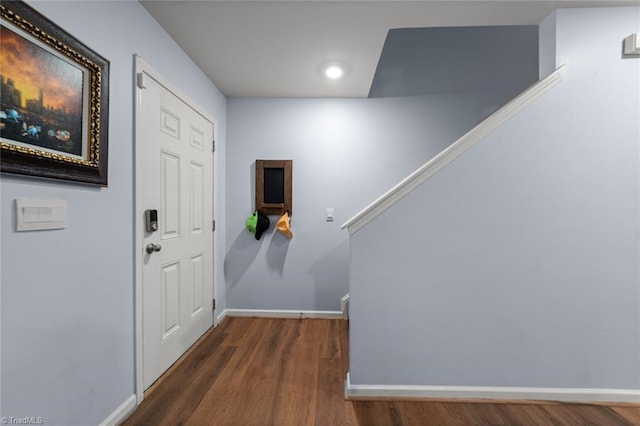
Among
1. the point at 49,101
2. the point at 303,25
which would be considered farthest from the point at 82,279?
the point at 303,25

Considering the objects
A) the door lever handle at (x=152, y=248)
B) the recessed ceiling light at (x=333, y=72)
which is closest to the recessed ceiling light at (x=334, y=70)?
the recessed ceiling light at (x=333, y=72)

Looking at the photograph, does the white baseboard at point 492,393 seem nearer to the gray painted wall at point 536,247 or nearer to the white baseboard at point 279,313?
the gray painted wall at point 536,247

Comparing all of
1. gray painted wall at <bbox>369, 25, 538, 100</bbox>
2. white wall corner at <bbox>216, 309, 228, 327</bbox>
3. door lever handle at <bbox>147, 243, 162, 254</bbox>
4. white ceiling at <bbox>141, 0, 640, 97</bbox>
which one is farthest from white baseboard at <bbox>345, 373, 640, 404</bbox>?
gray painted wall at <bbox>369, 25, 538, 100</bbox>

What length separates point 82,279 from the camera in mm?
1259

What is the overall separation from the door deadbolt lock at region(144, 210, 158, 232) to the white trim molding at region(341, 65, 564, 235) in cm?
116

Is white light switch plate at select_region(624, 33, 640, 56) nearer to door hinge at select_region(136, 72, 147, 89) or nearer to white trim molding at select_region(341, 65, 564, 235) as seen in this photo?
white trim molding at select_region(341, 65, 564, 235)

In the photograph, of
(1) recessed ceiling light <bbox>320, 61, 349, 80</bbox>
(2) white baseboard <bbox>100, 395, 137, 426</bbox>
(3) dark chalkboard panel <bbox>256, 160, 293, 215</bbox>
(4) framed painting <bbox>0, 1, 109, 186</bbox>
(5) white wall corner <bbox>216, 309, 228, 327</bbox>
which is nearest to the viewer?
(4) framed painting <bbox>0, 1, 109, 186</bbox>

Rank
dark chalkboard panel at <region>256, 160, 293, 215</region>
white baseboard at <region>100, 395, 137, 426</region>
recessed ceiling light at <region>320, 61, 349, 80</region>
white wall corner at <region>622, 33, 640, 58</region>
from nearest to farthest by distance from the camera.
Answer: white baseboard at <region>100, 395, 137, 426</region> → white wall corner at <region>622, 33, 640, 58</region> → recessed ceiling light at <region>320, 61, 349, 80</region> → dark chalkboard panel at <region>256, 160, 293, 215</region>

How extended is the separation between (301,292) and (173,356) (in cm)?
127

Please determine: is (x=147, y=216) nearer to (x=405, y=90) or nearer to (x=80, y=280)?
(x=80, y=280)

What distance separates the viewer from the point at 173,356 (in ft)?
6.57

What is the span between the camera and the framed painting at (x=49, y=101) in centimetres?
97

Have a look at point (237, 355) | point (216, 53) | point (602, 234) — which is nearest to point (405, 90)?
point (216, 53)

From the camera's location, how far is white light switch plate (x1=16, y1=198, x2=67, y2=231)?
1.01 m
